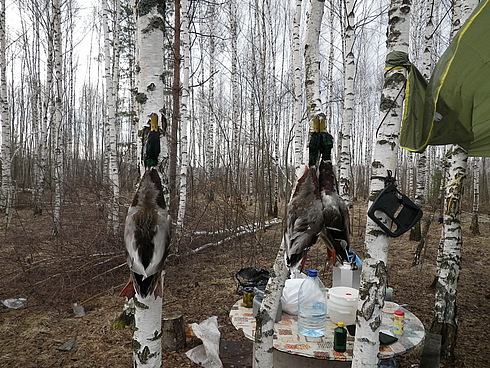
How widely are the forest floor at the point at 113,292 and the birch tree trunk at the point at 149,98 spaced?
1951 millimetres

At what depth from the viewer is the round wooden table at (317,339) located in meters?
2.55

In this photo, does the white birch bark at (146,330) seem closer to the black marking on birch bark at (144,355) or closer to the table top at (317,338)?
the black marking on birch bark at (144,355)

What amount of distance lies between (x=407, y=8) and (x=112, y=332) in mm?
4544

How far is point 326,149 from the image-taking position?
4.33 feet

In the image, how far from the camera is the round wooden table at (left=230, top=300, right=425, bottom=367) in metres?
2.55

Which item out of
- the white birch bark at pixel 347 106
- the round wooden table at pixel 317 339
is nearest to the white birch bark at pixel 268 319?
the round wooden table at pixel 317 339

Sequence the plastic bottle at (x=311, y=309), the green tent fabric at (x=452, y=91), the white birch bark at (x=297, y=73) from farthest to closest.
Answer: the white birch bark at (x=297, y=73) < the plastic bottle at (x=311, y=309) < the green tent fabric at (x=452, y=91)

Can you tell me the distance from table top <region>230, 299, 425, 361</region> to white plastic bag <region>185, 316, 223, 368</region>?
51cm

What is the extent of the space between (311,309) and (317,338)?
309 mm

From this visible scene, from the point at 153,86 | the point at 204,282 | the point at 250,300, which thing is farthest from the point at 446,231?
the point at 204,282

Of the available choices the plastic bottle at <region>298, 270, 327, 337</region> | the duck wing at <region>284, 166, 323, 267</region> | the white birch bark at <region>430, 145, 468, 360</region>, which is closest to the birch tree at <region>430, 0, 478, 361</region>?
the white birch bark at <region>430, 145, 468, 360</region>

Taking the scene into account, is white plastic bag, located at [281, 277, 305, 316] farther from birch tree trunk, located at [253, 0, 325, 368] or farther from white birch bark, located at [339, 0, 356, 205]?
white birch bark, located at [339, 0, 356, 205]

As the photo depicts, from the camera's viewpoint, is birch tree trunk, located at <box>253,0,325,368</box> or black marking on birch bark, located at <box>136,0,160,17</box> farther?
birch tree trunk, located at <box>253,0,325,368</box>

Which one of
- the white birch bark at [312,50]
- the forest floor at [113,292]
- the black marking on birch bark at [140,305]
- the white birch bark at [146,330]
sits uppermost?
the white birch bark at [312,50]
